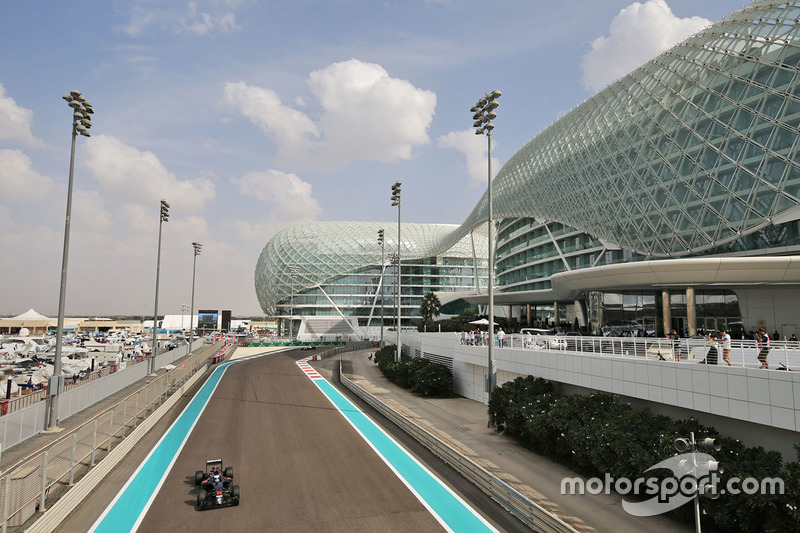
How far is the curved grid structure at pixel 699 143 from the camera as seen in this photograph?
2786 centimetres

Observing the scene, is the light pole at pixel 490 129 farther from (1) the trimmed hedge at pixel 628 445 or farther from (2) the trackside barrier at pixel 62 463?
(2) the trackside barrier at pixel 62 463

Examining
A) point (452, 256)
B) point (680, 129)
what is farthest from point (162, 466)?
point (452, 256)

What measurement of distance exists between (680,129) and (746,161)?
→ 601cm

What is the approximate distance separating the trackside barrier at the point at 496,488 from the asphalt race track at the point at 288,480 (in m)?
1.92

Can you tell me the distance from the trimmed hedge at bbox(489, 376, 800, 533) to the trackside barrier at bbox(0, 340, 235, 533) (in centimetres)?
1356

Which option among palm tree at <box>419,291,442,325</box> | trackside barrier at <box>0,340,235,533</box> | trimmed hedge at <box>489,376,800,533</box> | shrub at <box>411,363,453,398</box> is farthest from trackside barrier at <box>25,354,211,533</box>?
palm tree at <box>419,291,442,325</box>

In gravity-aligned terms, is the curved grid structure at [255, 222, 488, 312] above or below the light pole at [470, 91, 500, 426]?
above

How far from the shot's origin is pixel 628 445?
12.7 m

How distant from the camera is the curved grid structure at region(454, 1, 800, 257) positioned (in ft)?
91.4

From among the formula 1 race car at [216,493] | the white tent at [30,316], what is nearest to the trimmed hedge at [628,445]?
the formula 1 race car at [216,493]

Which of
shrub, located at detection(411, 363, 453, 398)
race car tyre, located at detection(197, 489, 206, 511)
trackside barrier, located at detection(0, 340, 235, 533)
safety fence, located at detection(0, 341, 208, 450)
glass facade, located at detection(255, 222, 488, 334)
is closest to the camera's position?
trackside barrier, located at detection(0, 340, 235, 533)

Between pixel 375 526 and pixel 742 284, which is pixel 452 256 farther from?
pixel 375 526

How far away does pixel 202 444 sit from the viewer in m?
18.4

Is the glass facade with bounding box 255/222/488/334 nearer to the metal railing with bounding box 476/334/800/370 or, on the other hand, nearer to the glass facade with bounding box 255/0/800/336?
the glass facade with bounding box 255/0/800/336
